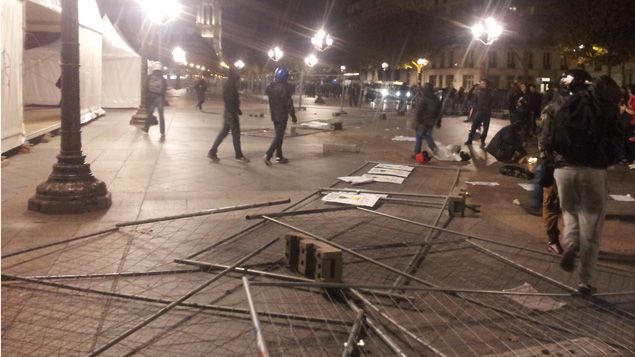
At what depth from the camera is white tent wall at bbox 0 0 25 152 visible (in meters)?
11.3

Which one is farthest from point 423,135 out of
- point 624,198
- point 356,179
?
point 624,198

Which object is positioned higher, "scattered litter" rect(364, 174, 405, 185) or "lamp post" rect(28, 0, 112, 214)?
→ "lamp post" rect(28, 0, 112, 214)

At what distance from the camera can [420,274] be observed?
5.97 meters

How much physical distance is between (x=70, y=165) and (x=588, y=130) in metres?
5.75

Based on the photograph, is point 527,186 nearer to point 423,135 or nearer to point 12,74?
point 423,135

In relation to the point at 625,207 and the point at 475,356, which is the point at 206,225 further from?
the point at 625,207

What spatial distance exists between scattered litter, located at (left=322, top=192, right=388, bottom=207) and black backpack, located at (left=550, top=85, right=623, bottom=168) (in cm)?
353

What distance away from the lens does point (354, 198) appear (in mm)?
8836

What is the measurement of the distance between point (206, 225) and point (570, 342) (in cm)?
425

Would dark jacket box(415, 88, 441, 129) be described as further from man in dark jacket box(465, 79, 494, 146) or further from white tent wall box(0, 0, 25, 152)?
white tent wall box(0, 0, 25, 152)

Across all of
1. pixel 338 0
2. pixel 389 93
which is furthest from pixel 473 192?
pixel 338 0

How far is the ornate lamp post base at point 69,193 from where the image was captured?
7688 millimetres

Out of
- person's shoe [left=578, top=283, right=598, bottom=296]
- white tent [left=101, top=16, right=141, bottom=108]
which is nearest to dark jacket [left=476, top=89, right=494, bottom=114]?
person's shoe [left=578, top=283, right=598, bottom=296]

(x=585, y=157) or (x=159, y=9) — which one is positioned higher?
(x=159, y=9)
